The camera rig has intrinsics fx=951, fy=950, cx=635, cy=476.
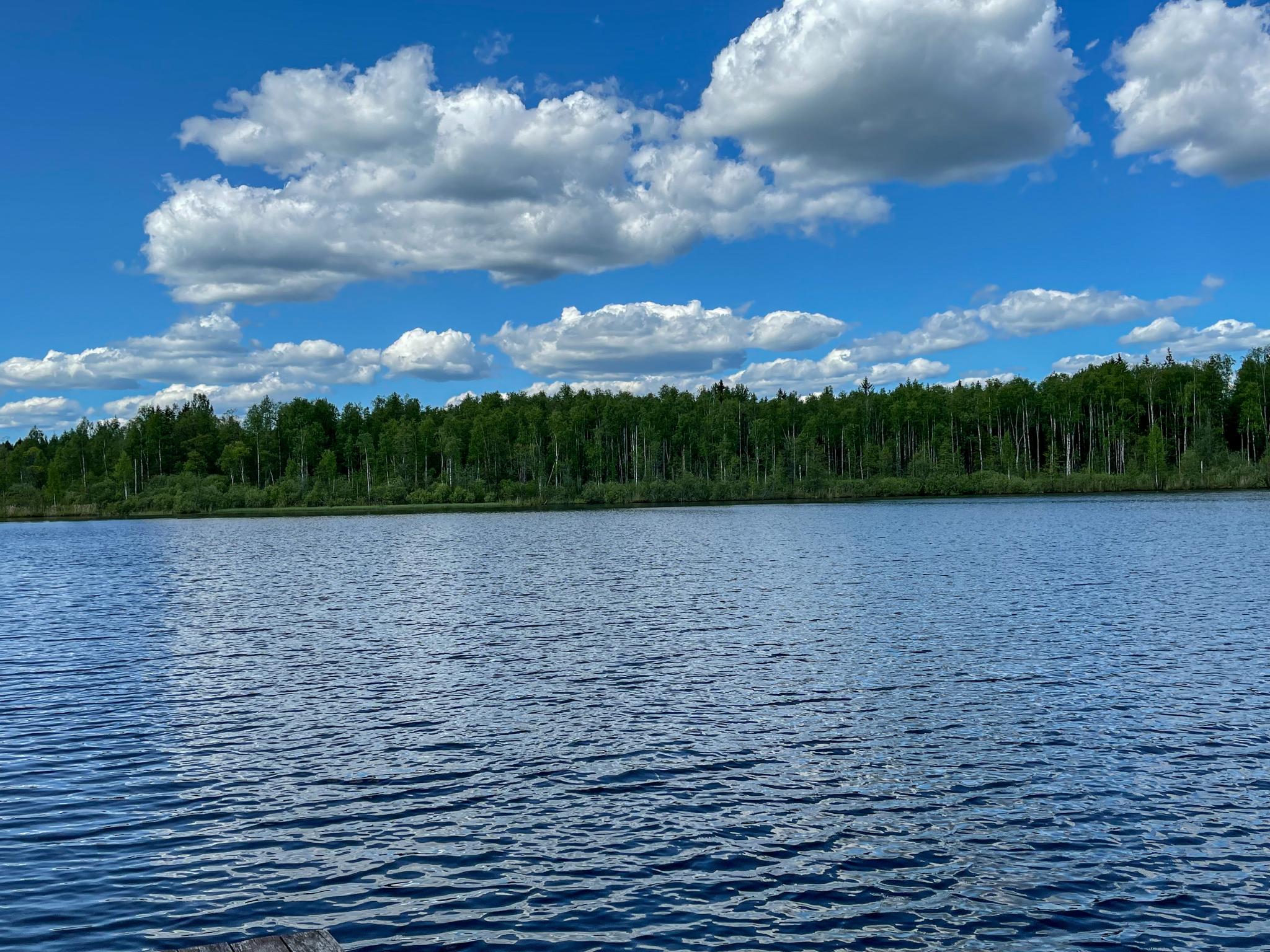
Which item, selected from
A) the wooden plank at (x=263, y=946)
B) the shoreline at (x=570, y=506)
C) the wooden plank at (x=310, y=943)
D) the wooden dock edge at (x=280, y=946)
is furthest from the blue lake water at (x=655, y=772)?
the shoreline at (x=570, y=506)

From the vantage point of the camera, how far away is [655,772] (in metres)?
20.5

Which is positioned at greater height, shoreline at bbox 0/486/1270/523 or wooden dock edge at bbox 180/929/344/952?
wooden dock edge at bbox 180/929/344/952

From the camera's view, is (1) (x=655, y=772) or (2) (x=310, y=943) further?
(1) (x=655, y=772)

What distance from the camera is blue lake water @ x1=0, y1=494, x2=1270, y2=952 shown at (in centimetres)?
1403

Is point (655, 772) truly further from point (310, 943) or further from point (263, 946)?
point (263, 946)

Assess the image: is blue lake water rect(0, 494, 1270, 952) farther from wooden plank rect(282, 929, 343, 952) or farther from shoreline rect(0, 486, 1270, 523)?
shoreline rect(0, 486, 1270, 523)

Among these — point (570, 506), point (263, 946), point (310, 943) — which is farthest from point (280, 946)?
point (570, 506)

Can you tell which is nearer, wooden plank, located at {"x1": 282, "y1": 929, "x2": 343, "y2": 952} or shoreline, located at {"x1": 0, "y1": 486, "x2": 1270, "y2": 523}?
wooden plank, located at {"x1": 282, "y1": 929, "x2": 343, "y2": 952}

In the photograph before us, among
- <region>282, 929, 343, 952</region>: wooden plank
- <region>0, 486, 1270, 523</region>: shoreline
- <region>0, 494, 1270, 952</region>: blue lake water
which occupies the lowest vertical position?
<region>0, 494, 1270, 952</region>: blue lake water

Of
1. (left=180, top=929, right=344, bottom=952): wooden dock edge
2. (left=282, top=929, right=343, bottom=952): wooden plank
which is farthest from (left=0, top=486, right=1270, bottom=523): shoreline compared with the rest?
(left=180, top=929, right=344, bottom=952): wooden dock edge

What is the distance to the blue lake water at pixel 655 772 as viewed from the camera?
14.0 m

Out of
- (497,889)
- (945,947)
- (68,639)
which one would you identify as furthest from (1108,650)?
(68,639)

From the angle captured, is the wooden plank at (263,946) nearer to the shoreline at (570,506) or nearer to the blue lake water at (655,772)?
the blue lake water at (655,772)

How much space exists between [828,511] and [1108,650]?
117006mm
